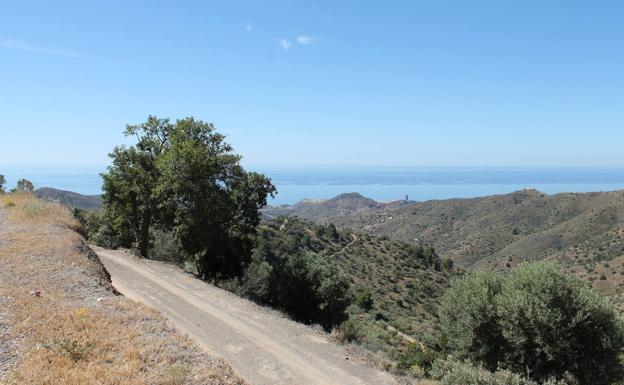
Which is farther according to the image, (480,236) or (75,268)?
(480,236)

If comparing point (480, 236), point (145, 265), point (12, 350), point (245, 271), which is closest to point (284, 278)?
point (245, 271)

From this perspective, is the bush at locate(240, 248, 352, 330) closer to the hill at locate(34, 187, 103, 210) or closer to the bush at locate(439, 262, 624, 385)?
the bush at locate(439, 262, 624, 385)

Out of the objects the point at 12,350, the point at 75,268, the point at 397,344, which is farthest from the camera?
the point at 397,344

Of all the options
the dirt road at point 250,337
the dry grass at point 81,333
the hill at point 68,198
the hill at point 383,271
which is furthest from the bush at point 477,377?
the hill at point 68,198

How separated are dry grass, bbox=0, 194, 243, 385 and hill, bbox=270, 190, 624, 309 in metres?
68.0

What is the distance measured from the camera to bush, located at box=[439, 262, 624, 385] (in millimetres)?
15680

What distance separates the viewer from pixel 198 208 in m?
25.1

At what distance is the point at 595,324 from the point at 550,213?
12249 centimetres

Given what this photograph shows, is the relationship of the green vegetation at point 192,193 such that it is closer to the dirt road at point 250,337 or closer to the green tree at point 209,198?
the green tree at point 209,198

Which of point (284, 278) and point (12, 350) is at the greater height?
point (12, 350)

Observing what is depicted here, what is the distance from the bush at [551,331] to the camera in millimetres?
15680

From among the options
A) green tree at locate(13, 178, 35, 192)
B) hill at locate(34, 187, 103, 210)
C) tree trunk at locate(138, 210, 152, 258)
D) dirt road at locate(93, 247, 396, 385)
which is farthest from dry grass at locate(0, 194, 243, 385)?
hill at locate(34, 187, 103, 210)

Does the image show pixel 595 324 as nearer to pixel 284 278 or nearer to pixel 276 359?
pixel 276 359

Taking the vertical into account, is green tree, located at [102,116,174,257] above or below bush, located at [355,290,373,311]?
above
